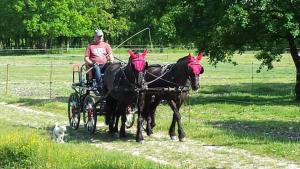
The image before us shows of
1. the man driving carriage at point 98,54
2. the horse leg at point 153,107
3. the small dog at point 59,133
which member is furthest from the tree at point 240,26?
the small dog at point 59,133

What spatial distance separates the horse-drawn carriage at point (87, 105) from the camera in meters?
15.5

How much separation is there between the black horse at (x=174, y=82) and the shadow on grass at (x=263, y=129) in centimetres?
174

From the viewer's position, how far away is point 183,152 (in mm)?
12594

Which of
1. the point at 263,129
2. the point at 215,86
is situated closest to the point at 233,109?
the point at 263,129

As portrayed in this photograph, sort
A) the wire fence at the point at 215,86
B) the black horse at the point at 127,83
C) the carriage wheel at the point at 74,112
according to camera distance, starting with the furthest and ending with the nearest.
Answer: the wire fence at the point at 215,86
the carriage wheel at the point at 74,112
the black horse at the point at 127,83

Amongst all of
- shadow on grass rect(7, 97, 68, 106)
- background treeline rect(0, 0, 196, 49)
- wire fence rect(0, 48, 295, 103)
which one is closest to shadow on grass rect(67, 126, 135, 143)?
shadow on grass rect(7, 97, 68, 106)

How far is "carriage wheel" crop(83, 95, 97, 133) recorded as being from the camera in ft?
50.5

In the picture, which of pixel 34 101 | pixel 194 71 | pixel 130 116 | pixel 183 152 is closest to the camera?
pixel 183 152

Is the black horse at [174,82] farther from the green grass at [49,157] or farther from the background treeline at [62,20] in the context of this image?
the background treeline at [62,20]

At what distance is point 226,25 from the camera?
22.9 m

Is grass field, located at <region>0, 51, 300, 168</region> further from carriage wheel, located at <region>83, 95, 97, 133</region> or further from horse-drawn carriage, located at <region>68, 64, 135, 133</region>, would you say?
carriage wheel, located at <region>83, 95, 97, 133</region>

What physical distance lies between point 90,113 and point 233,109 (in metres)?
7.47

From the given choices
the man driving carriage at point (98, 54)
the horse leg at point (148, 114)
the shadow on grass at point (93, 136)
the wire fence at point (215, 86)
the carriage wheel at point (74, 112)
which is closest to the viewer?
the shadow on grass at point (93, 136)

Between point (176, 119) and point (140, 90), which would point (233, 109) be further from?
point (140, 90)
